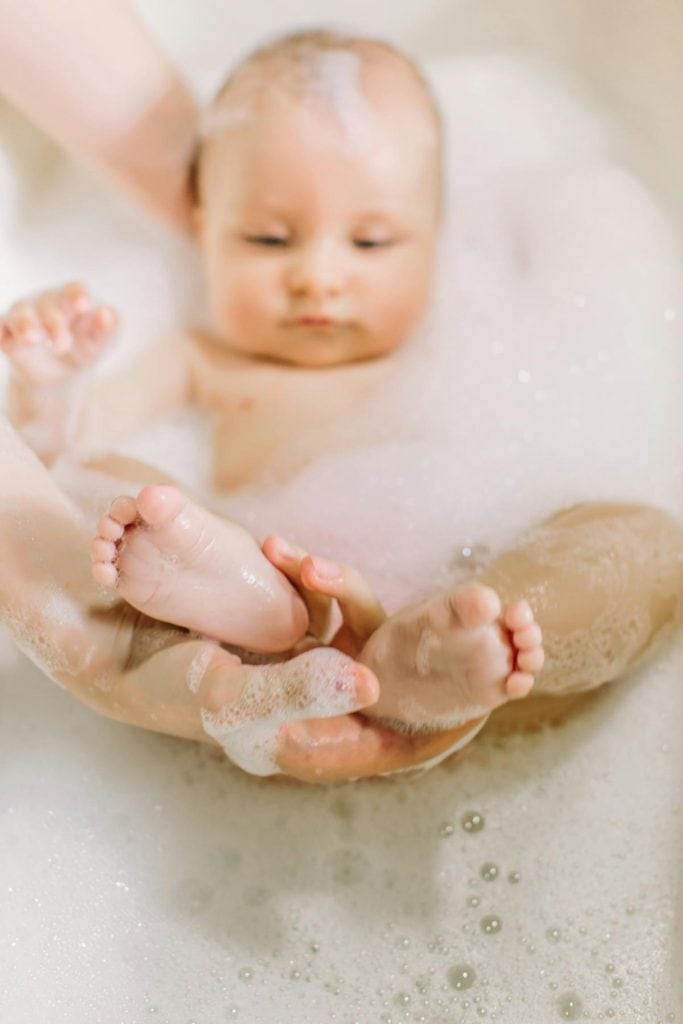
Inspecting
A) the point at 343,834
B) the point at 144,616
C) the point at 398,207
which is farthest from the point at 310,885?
the point at 398,207

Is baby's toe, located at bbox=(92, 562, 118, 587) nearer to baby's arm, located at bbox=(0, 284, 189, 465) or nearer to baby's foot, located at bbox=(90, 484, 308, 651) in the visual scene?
baby's foot, located at bbox=(90, 484, 308, 651)

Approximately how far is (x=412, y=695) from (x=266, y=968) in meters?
0.34

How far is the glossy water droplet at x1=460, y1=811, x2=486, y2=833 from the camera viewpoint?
0.99 m

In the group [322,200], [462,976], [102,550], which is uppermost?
[322,200]

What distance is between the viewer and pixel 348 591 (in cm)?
82

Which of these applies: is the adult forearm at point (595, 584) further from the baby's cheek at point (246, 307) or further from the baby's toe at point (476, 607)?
the baby's cheek at point (246, 307)

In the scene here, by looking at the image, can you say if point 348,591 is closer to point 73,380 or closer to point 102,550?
point 102,550

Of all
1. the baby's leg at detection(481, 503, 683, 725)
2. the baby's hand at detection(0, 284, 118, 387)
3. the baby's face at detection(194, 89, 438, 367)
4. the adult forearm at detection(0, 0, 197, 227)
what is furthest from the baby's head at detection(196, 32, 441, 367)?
the baby's leg at detection(481, 503, 683, 725)

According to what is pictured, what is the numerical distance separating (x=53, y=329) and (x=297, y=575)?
14.3 inches

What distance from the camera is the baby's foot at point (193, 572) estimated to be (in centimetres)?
73

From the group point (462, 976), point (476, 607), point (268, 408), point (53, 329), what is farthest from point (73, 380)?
point (462, 976)

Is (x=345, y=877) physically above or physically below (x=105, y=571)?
below

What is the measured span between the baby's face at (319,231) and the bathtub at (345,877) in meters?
0.29

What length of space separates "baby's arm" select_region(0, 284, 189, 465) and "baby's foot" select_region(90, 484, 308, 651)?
1.05 ft
